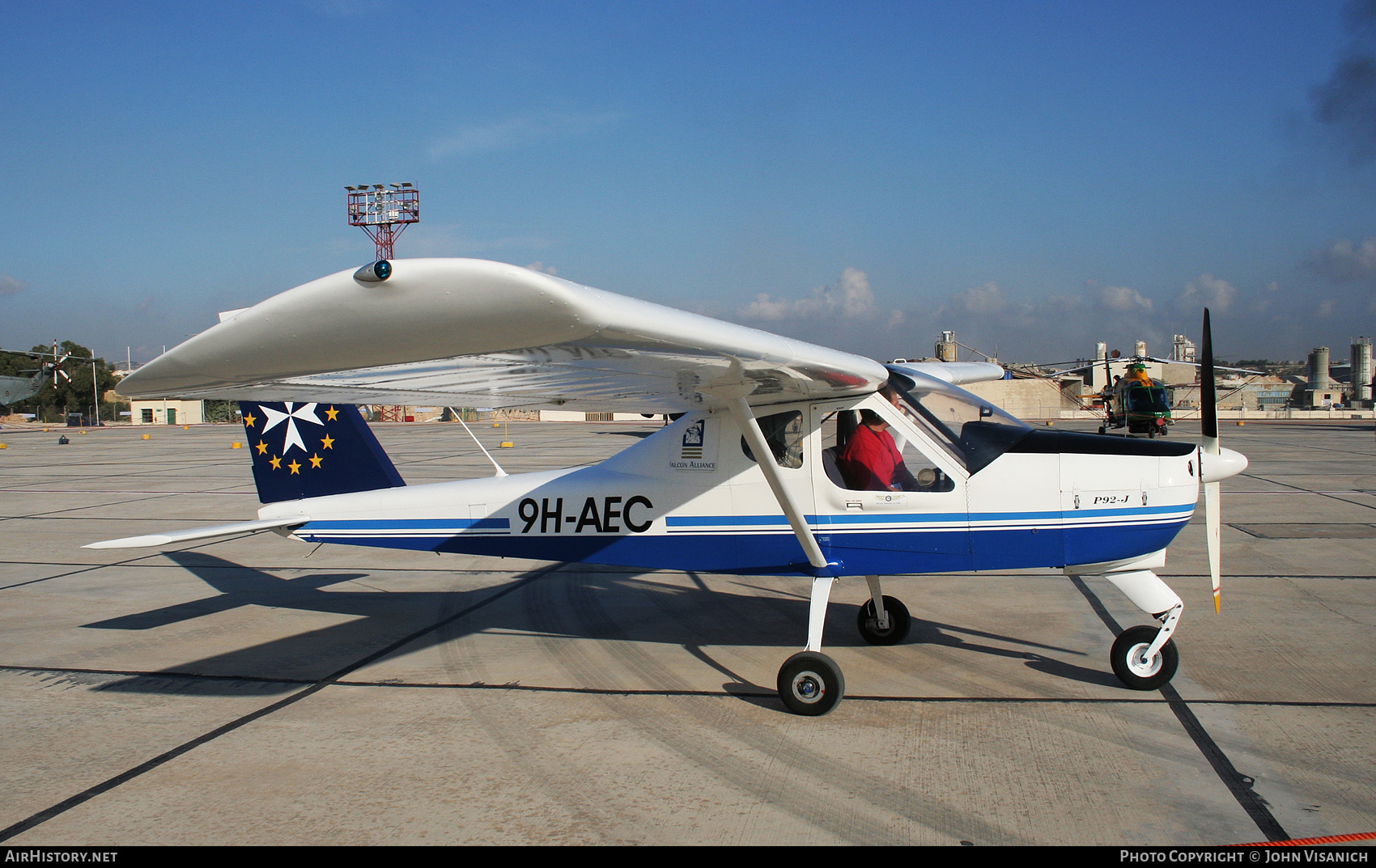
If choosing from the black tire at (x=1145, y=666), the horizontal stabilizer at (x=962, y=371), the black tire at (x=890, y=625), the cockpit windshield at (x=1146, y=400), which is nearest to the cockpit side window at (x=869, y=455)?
the black tire at (x=890, y=625)

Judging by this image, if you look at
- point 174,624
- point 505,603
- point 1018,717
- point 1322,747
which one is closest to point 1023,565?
point 1018,717

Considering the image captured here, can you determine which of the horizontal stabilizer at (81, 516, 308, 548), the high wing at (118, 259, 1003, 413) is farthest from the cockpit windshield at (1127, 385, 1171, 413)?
the horizontal stabilizer at (81, 516, 308, 548)

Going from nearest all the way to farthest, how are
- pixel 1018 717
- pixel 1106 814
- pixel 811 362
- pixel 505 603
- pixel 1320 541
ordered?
1. pixel 1106 814
2. pixel 811 362
3. pixel 1018 717
4. pixel 505 603
5. pixel 1320 541

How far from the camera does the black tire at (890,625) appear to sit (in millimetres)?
6168

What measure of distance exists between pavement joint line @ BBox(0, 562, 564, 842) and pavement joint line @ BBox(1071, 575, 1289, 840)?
5.04m

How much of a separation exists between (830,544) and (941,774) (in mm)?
1715

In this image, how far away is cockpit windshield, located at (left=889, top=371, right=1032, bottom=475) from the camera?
17.3 feet

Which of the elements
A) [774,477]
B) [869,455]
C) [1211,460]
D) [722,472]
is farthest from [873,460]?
[1211,460]

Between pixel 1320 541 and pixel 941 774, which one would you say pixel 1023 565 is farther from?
pixel 1320 541

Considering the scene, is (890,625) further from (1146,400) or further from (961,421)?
(1146,400)

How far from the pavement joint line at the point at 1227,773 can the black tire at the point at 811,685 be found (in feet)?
5.98

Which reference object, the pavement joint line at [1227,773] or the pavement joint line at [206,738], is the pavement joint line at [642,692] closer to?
the pavement joint line at [1227,773]

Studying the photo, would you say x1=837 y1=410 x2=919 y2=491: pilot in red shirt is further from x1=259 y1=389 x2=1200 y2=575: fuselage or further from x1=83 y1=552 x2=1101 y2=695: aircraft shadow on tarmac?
x1=83 y1=552 x2=1101 y2=695: aircraft shadow on tarmac

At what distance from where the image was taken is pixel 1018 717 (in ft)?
15.4
